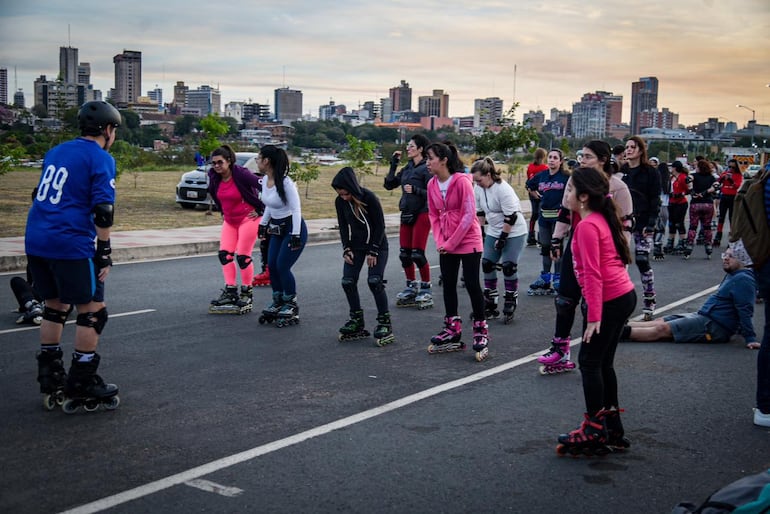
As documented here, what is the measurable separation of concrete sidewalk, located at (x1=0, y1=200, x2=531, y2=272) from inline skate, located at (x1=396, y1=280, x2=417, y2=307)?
5955 mm

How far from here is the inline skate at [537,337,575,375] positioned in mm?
7770

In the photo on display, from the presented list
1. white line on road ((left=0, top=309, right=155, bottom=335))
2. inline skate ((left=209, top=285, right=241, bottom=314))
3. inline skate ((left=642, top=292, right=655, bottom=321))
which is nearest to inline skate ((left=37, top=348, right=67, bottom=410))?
white line on road ((left=0, top=309, right=155, bottom=335))

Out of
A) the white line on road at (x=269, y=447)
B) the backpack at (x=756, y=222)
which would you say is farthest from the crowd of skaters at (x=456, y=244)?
the backpack at (x=756, y=222)

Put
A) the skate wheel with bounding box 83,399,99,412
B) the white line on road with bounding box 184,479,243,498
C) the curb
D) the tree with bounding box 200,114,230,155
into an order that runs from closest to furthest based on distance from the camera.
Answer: the white line on road with bounding box 184,479,243,498 → the skate wheel with bounding box 83,399,99,412 → the curb → the tree with bounding box 200,114,230,155

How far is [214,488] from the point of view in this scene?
4867mm

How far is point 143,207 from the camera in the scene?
25500 millimetres

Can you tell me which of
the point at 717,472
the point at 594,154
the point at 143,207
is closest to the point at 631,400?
the point at 717,472

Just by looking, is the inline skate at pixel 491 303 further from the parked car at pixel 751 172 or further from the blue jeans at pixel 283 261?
the parked car at pixel 751 172

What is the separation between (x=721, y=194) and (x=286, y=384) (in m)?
15.9

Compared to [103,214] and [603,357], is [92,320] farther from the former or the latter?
[603,357]

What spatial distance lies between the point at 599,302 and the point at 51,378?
398 centimetres

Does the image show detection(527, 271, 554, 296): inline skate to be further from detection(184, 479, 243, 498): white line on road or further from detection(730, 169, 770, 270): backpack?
detection(184, 479, 243, 498): white line on road

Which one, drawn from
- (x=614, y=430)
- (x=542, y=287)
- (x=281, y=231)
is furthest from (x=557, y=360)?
(x=542, y=287)

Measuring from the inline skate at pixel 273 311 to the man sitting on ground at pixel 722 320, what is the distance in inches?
152
